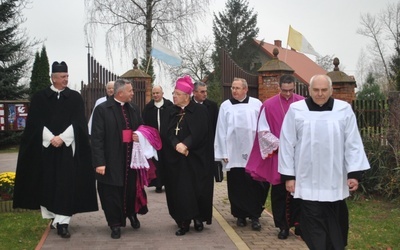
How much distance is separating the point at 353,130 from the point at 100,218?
4.45m

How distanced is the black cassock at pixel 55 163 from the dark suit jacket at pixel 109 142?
1.05 ft

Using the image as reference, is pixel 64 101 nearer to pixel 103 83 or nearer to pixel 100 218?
pixel 100 218

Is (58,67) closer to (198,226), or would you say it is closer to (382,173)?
(198,226)

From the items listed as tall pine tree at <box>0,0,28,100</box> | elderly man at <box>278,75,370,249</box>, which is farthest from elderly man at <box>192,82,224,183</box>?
tall pine tree at <box>0,0,28,100</box>

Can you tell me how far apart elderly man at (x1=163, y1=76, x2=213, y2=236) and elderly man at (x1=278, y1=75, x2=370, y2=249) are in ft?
6.25

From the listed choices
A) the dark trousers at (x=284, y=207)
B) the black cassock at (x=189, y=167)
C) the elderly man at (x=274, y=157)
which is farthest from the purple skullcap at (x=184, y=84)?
the dark trousers at (x=284, y=207)

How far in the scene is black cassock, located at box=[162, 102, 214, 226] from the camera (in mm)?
6508

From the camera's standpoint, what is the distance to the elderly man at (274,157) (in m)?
6.21

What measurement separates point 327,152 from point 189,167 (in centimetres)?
235

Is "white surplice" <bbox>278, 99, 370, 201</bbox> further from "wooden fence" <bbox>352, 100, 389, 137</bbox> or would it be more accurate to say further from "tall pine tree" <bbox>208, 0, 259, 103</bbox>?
"tall pine tree" <bbox>208, 0, 259, 103</bbox>

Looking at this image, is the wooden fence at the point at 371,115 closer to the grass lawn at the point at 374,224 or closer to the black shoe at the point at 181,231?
the grass lawn at the point at 374,224

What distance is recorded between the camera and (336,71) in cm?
1252

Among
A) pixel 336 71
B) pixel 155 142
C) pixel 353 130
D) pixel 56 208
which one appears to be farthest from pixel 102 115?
pixel 336 71

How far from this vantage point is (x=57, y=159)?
641cm
